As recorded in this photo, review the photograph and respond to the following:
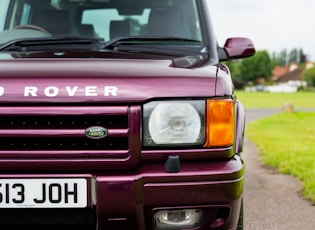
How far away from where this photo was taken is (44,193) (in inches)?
103

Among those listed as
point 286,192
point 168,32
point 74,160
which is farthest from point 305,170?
point 74,160

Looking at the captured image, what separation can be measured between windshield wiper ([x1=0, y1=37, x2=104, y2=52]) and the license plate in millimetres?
1022

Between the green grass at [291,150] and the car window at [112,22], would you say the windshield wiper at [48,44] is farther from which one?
the green grass at [291,150]

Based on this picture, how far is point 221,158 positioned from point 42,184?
83cm

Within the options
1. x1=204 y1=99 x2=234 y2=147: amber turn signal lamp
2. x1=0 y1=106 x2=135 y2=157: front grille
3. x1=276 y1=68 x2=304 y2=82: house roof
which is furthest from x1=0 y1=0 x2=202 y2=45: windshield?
x1=276 y1=68 x2=304 y2=82: house roof

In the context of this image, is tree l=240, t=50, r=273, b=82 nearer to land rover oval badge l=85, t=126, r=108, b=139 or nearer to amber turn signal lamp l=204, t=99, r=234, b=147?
amber turn signal lamp l=204, t=99, r=234, b=147

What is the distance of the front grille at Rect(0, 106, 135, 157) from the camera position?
2625 millimetres

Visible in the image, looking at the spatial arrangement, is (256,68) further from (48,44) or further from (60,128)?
(60,128)

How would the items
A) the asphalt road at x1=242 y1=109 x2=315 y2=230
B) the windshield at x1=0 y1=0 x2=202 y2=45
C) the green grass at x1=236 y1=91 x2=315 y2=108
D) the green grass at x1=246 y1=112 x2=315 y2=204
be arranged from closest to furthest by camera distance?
1. the windshield at x1=0 y1=0 x2=202 y2=45
2. the asphalt road at x1=242 y1=109 x2=315 y2=230
3. the green grass at x1=246 y1=112 x2=315 y2=204
4. the green grass at x1=236 y1=91 x2=315 y2=108

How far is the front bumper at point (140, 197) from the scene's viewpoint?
2.60 metres

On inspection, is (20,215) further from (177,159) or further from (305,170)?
(305,170)

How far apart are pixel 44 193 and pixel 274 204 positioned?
11.0ft

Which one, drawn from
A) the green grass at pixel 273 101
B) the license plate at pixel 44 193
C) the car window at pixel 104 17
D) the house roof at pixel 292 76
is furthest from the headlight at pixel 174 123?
the house roof at pixel 292 76

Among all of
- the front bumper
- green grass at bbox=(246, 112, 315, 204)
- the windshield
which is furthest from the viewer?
green grass at bbox=(246, 112, 315, 204)
